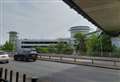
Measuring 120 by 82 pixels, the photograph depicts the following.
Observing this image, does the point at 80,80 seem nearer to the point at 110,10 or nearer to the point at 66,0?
the point at 66,0

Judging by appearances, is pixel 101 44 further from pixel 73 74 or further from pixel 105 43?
pixel 73 74

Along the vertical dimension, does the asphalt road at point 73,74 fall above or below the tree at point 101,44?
below

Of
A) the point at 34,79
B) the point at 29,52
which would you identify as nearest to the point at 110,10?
the point at 34,79

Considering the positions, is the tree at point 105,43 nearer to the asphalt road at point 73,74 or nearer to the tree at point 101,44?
the tree at point 101,44

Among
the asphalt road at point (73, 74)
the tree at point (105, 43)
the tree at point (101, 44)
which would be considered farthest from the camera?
the tree at point (105, 43)

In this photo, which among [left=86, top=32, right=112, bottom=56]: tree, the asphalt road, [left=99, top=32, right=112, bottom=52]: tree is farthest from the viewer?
[left=99, top=32, right=112, bottom=52]: tree

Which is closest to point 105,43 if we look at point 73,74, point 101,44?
point 101,44

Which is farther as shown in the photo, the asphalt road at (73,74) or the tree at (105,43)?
the tree at (105,43)

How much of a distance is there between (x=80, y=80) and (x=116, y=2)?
5461mm

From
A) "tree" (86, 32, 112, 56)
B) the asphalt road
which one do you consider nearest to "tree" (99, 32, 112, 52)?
"tree" (86, 32, 112, 56)

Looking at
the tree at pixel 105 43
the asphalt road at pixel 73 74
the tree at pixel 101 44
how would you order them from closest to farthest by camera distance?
the asphalt road at pixel 73 74
the tree at pixel 101 44
the tree at pixel 105 43

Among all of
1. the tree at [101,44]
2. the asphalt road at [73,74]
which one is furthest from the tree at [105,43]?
the asphalt road at [73,74]

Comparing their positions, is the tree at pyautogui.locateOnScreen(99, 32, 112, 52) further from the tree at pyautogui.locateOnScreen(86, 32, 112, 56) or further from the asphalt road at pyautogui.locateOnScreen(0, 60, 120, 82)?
the asphalt road at pyautogui.locateOnScreen(0, 60, 120, 82)

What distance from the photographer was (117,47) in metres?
60.0
